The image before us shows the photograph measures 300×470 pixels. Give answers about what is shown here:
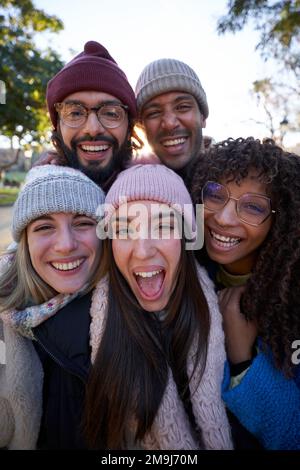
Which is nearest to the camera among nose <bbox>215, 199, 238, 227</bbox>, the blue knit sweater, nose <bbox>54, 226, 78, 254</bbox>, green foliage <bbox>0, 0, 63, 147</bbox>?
the blue knit sweater

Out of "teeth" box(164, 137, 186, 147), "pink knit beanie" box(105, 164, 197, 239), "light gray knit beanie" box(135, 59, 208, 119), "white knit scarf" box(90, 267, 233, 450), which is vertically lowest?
"white knit scarf" box(90, 267, 233, 450)

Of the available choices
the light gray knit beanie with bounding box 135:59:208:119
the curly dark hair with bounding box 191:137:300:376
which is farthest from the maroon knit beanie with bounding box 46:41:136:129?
the curly dark hair with bounding box 191:137:300:376

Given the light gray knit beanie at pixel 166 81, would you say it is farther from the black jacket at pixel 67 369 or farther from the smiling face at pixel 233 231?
the black jacket at pixel 67 369

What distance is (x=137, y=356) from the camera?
214 cm

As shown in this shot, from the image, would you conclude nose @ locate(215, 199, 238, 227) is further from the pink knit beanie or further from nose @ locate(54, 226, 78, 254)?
nose @ locate(54, 226, 78, 254)

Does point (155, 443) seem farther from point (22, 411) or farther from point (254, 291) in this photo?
point (254, 291)

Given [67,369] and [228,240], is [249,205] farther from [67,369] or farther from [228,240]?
[67,369]

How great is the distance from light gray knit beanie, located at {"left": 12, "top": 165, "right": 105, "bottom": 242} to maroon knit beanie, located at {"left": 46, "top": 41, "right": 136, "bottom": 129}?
0.92 meters

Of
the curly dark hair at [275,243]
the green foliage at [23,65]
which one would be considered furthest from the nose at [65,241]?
the green foliage at [23,65]

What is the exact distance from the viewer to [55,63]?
56.3 feet

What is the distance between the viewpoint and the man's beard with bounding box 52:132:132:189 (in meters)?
2.94

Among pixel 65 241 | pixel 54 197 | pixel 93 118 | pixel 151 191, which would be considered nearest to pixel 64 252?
pixel 65 241
